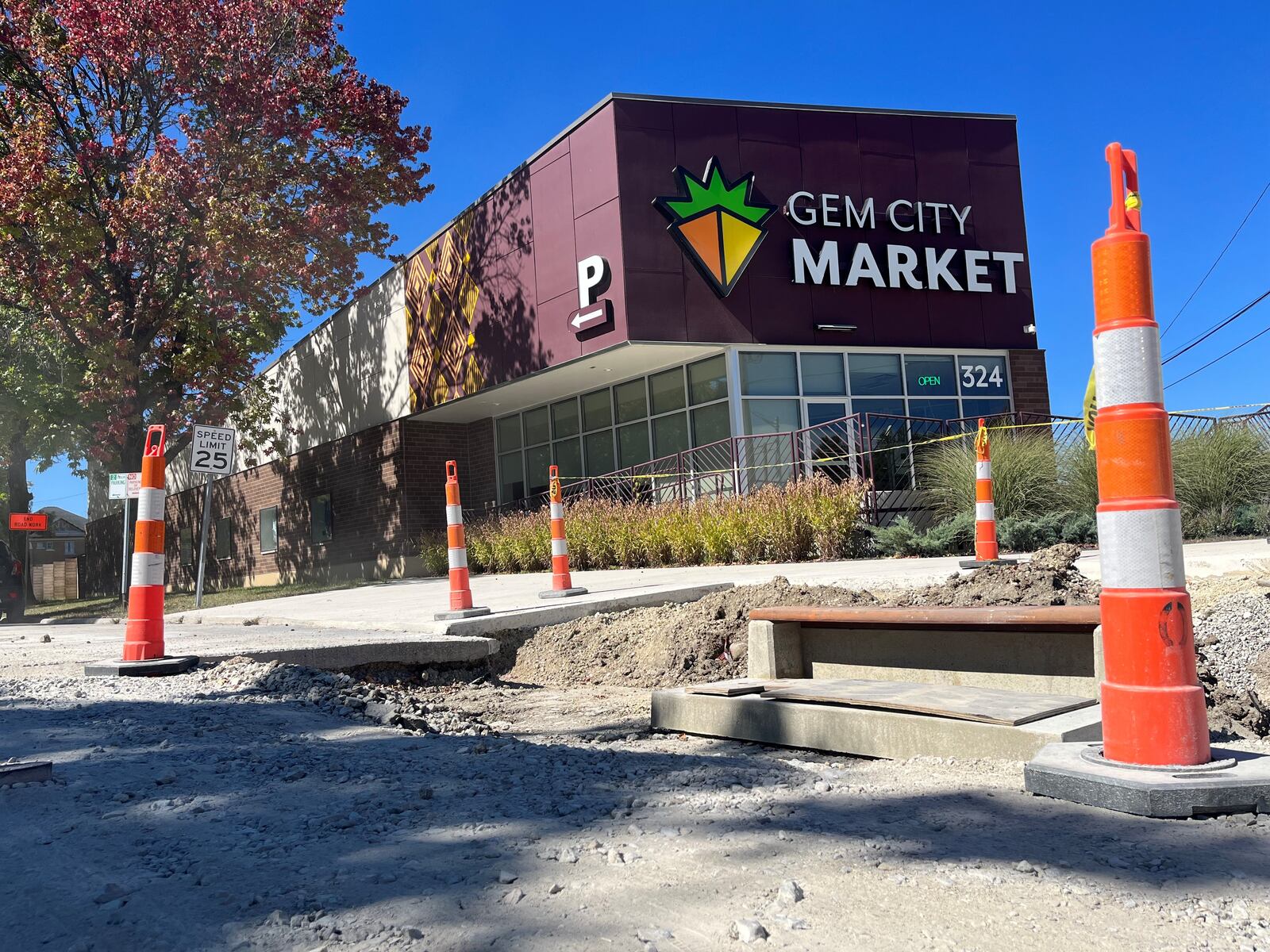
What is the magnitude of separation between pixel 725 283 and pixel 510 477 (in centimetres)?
842

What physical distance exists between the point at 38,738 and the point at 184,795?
1312 millimetres

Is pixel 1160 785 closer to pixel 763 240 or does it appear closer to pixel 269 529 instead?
pixel 763 240

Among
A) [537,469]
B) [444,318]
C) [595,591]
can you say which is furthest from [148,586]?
[537,469]

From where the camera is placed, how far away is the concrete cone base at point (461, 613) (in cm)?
862

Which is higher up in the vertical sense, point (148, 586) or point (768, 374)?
point (768, 374)

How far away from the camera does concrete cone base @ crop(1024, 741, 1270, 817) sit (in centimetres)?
280

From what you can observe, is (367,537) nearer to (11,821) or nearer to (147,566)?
(147,566)

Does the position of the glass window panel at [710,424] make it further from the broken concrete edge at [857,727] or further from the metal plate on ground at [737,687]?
the broken concrete edge at [857,727]

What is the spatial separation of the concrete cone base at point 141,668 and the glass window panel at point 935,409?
15676mm

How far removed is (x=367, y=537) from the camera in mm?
24922

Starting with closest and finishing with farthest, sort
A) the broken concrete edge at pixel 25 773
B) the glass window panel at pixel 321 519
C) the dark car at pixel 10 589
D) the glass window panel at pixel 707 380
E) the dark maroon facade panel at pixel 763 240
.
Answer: the broken concrete edge at pixel 25 773 < the dark maroon facade panel at pixel 763 240 < the glass window panel at pixel 707 380 < the dark car at pixel 10 589 < the glass window panel at pixel 321 519

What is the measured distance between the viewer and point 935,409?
19672 millimetres

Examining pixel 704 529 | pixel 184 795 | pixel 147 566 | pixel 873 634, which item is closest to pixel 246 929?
pixel 184 795

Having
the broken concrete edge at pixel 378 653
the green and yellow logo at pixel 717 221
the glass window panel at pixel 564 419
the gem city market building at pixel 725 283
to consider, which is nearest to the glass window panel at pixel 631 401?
the gem city market building at pixel 725 283
